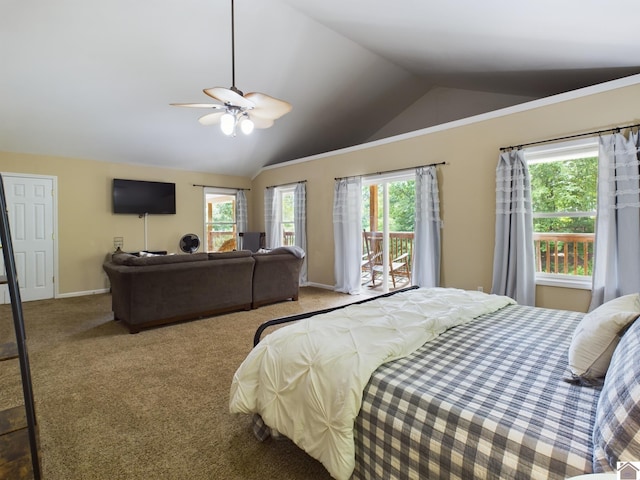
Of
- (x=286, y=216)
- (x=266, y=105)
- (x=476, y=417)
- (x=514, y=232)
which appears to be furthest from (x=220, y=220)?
(x=476, y=417)

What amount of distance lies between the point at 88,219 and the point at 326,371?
229 inches

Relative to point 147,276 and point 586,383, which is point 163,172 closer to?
point 147,276

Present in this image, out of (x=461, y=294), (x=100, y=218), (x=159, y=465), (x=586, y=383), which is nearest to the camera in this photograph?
(x=586, y=383)

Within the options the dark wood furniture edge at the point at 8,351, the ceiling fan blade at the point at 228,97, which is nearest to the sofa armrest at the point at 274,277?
the ceiling fan blade at the point at 228,97

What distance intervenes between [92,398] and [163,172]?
4.95 metres

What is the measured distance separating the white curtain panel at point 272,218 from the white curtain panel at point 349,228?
1.76m

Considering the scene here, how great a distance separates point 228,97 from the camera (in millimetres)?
2580

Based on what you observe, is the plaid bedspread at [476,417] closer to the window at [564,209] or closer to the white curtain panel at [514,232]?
the white curtain panel at [514,232]

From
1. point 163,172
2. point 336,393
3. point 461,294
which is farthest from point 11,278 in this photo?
point 163,172

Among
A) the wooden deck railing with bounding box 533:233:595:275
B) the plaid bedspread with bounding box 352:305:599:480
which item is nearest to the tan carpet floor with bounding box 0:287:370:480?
the plaid bedspread with bounding box 352:305:599:480

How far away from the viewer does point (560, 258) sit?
346cm

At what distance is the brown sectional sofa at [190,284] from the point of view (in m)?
3.42

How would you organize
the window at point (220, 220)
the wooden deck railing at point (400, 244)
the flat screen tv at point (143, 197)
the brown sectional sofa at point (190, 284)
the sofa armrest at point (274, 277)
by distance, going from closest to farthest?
the brown sectional sofa at point (190, 284) < the sofa armrest at point (274, 277) < the wooden deck railing at point (400, 244) < the flat screen tv at point (143, 197) < the window at point (220, 220)

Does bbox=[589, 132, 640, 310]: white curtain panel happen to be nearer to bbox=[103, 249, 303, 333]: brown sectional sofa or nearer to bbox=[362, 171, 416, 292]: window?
bbox=[362, 171, 416, 292]: window
